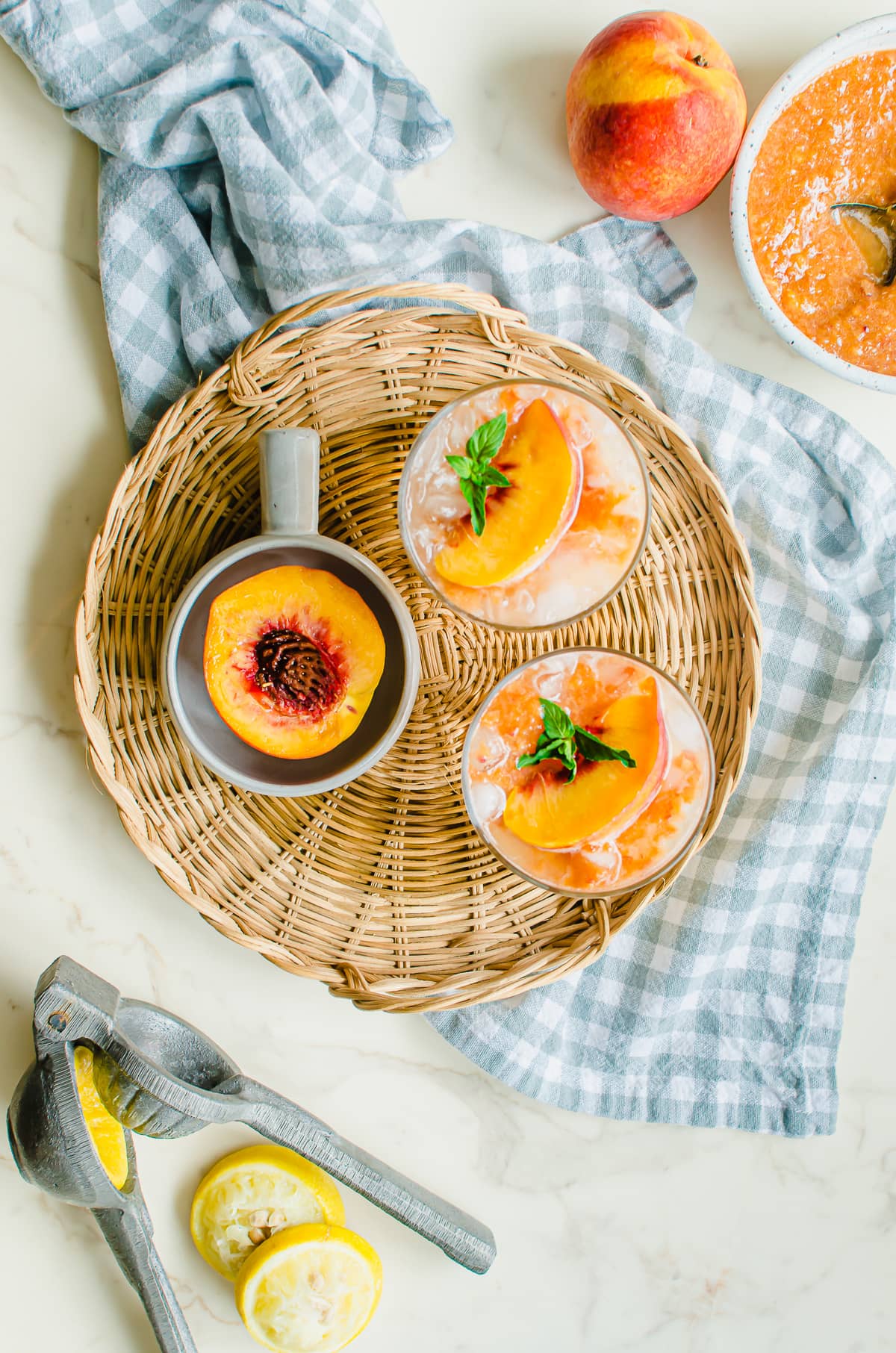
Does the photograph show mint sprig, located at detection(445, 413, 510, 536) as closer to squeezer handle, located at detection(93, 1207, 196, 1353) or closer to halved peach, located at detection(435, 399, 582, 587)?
halved peach, located at detection(435, 399, 582, 587)

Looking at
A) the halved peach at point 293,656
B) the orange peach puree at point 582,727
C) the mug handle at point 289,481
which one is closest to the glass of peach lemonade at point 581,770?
the orange peach puree at point 582,727

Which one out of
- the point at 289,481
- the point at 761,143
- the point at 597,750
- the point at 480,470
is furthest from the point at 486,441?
the point at 761,143

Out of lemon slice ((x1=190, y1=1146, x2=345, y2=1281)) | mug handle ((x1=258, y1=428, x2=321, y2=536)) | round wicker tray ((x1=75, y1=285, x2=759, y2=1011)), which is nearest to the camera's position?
mug handle ((x1=258, y1=428, x2=321, y2=536))

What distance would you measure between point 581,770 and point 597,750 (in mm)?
25

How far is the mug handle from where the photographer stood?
77 cm

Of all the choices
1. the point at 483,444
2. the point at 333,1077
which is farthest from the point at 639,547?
the point at 333,1077

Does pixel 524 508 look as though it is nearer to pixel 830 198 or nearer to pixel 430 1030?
pixel 830 198

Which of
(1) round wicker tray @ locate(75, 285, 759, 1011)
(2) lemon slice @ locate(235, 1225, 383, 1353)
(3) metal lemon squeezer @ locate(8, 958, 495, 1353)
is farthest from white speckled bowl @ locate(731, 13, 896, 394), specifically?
(2) lemon slice @ locate(235, 1225, 383, 1353)

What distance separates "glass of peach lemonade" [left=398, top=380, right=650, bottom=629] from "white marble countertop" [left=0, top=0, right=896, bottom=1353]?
0.30 meters

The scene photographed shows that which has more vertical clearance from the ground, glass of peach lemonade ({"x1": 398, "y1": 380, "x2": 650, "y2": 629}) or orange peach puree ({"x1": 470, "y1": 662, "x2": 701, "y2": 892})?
glass of peach lemonade ({"x1": 398, "y1": 380, "x2": 650, "y2": 629})

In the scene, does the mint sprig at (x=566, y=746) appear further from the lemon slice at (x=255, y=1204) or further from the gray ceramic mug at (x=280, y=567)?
the lemon slice at (x=255, y=1204)

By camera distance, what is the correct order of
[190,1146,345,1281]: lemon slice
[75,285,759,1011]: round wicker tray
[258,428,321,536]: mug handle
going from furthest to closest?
[190,1146,345,1281]: lemon slice < [75,285,759,1011]: round wicker tray < [258,428,321,536]: mug handle

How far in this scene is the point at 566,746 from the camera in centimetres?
81

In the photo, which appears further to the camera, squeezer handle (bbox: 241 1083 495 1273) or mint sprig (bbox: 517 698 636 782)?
squeezer handle (bbox: 241 1083 495 1273)
